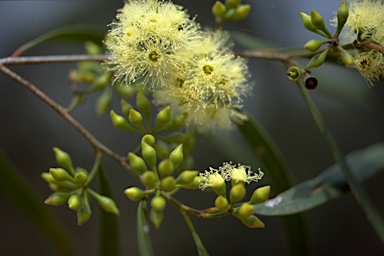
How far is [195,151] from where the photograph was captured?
3.93m

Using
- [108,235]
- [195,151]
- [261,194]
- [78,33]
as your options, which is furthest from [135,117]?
[195,151]

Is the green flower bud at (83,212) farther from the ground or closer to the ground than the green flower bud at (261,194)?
farther from the ground

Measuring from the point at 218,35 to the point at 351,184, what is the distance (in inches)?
23.1

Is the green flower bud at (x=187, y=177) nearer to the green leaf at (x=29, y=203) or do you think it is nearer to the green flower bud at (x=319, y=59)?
the green flower bud at (x=319, y=59)

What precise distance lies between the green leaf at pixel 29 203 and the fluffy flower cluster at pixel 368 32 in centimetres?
132

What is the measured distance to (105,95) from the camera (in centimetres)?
222

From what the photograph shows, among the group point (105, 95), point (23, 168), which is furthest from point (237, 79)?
point (23, 168)

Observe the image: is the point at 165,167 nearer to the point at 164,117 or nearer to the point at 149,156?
the point at 149,156

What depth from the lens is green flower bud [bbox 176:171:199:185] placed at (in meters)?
1.22

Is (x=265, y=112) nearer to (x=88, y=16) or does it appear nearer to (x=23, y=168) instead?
(x=88, y=16)

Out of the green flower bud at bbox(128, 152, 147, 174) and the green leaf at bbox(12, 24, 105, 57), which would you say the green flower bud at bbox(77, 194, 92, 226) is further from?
the green leaf at bbox(12, 24, 105, 57)

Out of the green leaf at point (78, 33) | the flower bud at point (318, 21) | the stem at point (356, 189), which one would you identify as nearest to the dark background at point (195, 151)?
the green leaf at point (78, 33)

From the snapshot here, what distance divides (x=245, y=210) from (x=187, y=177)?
155 mm

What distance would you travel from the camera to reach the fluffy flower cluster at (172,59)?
4.46 ft
